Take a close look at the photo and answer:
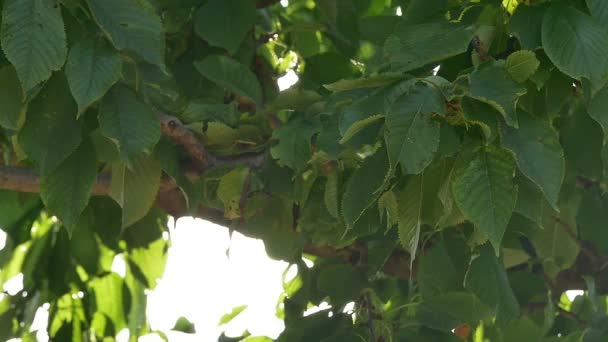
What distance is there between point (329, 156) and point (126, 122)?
9.7 inches

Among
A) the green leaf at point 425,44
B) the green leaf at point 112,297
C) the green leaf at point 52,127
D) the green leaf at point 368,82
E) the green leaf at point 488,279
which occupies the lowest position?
the green leaf at point 112,297

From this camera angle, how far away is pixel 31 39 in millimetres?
1272

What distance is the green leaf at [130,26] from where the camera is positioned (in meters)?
1.33

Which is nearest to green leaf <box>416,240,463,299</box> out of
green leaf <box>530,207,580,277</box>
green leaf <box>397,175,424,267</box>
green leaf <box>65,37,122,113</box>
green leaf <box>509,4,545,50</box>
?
green leaf <box>530,207,580,277</box>

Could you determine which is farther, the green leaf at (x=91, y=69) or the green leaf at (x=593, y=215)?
the green leaf at (x=593, y=215)

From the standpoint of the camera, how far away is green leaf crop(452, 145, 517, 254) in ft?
4.01

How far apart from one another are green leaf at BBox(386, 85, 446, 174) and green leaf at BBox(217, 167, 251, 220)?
1.90 feet

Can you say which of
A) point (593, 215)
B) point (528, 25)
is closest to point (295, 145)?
point (528, 25)

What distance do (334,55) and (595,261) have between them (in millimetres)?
725

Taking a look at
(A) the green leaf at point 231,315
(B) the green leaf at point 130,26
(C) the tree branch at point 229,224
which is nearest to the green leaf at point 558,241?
(C) the tree branch at point 229,224

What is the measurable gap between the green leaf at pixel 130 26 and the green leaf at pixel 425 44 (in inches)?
10.5

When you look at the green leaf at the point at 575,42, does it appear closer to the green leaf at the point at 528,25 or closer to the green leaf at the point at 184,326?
the green leaf at the point at 528,25

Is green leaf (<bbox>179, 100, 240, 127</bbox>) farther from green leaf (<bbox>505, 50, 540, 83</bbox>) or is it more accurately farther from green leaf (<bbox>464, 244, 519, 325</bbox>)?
green leaf (<bbox>505, 50, 540, 83</bbox>)

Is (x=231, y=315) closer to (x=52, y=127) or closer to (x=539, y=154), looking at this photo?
(x=52, y=127)
